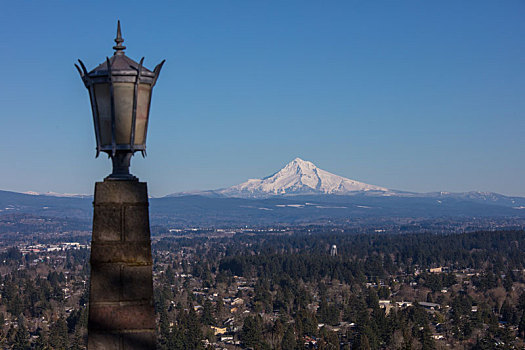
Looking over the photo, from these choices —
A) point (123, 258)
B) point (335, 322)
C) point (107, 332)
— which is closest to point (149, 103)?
point (123, 258)

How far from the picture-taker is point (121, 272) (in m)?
7.46

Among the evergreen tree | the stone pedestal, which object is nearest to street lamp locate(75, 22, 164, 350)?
the stone pedestal

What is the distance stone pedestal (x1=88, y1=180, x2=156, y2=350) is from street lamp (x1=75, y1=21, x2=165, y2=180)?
297 mm

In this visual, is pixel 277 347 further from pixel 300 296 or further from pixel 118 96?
pixel 118 96

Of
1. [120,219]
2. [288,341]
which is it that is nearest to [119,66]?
[120,219]

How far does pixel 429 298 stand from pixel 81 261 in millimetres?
110610

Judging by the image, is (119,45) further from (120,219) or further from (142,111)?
(120,219)

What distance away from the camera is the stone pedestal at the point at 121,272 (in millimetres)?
7289

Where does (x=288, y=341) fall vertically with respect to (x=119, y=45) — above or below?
below

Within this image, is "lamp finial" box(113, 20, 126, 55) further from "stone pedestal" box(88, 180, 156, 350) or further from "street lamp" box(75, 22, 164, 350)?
"stone pedestal" box(88, 180, 156, 350)

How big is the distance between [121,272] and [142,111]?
6.07 ft

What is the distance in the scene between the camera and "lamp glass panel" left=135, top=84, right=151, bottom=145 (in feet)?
25.5

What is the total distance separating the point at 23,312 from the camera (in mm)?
86875

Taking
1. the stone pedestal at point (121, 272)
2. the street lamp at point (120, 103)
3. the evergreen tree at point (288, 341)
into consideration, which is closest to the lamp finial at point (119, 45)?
the street lamp at point (120, 103)
